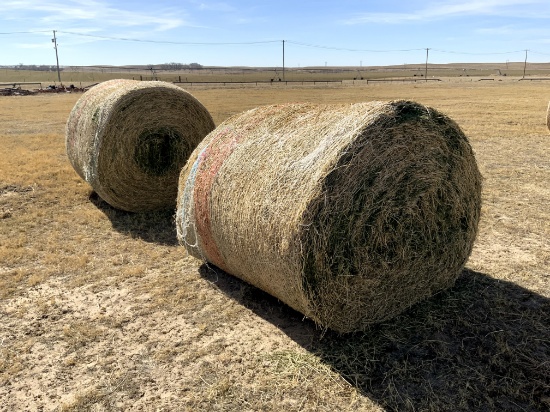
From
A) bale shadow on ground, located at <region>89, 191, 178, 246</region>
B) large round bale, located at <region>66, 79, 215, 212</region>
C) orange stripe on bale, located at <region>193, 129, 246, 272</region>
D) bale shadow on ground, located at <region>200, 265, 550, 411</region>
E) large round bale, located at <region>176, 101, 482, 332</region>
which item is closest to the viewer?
bale shadow on ground, located at <region>200, 265, 550, 411</region>

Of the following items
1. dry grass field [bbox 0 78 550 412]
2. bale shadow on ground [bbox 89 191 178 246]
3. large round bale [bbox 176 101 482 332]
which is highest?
large round bale [bbox 176 101 482 332]

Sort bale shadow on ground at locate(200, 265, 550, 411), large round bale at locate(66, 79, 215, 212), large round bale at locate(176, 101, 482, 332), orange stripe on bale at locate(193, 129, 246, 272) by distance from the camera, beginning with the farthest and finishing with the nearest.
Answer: large round bale at locate(66, 79, 215, 212) → orange stripe on bale at locate(193, 129, 246, 272) → large round bale at locate(176, 101, 482, 332) → bale shadow on ground at locate(200, 265, 550, 411)

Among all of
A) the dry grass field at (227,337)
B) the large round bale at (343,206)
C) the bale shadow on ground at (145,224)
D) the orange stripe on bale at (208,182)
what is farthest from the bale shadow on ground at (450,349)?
the bale shadow on ground at (145,224)

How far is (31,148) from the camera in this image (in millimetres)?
12109

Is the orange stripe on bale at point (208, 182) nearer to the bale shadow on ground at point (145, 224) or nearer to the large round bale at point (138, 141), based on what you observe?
the bale shadow on ground at point (145, 224)

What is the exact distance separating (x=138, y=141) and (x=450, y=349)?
17.6 feet

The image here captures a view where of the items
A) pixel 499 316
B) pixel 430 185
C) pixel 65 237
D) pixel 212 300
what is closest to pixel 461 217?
pixel 430 185

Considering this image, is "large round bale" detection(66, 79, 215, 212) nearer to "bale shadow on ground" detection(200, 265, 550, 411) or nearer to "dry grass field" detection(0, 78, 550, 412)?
"dry grass field" detection(0, 78, 550, 412)

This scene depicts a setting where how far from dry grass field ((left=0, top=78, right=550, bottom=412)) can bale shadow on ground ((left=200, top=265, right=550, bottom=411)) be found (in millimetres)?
12

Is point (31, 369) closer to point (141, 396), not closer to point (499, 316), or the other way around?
point (141, 396)

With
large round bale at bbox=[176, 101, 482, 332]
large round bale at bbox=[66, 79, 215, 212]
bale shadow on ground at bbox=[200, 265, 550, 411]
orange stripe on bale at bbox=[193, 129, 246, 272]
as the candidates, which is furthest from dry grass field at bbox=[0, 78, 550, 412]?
large round bale at bbox=[66, 79, 215, 212]

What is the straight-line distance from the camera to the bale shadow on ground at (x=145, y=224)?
6.43 m

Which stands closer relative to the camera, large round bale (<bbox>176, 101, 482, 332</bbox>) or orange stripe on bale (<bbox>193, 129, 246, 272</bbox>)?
large round bale (<bbox>176, 101, 482, 332</bbox>)

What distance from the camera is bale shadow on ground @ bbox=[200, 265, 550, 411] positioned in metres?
3.23
